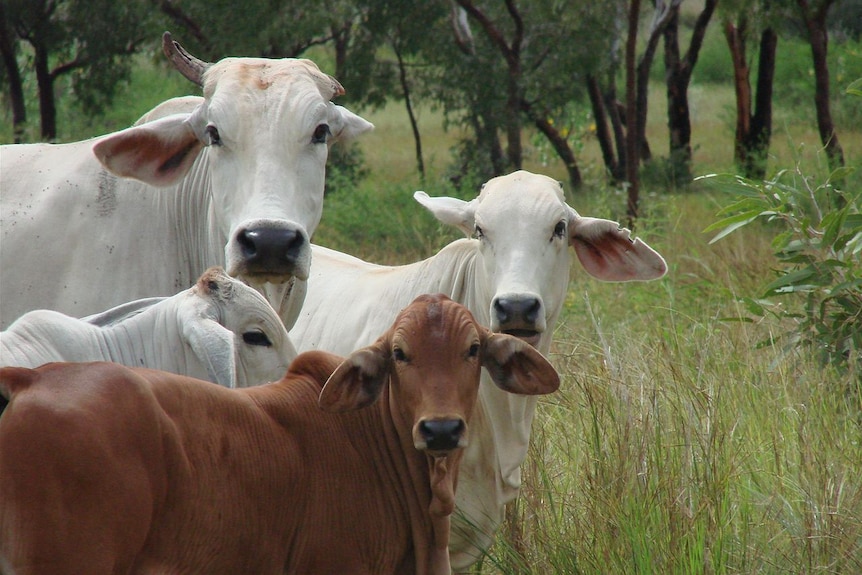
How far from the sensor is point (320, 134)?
4438 mm

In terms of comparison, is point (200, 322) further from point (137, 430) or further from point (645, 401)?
point (645, 401)

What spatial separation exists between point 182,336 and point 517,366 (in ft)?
3.27

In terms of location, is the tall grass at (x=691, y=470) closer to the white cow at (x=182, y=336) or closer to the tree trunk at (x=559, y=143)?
the white cow at (x=182, y=336)

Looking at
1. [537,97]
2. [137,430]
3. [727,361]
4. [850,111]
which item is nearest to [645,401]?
[727,361]

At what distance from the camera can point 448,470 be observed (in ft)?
11.3

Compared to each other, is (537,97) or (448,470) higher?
(537,97)

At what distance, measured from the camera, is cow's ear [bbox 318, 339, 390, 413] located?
10.7 ft

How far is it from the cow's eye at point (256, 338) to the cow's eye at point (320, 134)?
86 cm

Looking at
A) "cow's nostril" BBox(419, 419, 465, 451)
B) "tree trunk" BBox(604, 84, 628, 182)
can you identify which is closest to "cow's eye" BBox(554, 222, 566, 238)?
"cow's nostril" BBox(419, 419, 465, 451)

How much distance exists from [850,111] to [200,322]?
19.1m

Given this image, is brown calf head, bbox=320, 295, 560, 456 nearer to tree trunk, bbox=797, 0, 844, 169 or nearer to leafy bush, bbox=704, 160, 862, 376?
leafy bush, bbox=704, 160, 862, 376

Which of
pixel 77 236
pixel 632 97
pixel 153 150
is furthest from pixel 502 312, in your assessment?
pixel 632 97

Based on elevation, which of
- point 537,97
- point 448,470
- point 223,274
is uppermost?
point 537,97

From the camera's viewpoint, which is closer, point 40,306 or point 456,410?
point 456,410
